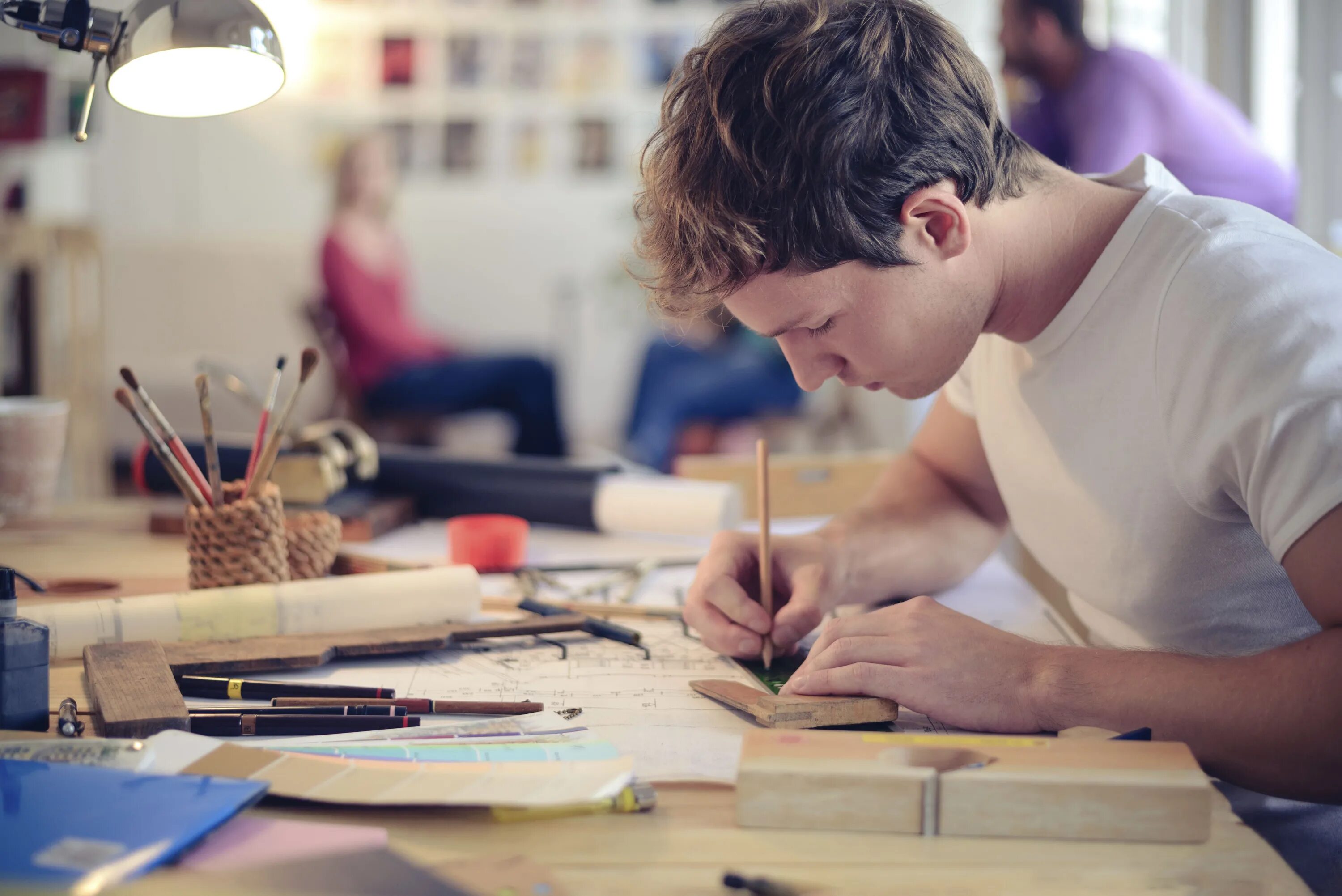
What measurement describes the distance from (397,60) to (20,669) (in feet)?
15.8

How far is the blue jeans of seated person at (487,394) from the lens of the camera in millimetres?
4086

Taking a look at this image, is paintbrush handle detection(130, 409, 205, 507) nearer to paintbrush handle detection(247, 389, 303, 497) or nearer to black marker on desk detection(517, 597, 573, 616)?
paintbrush handle detection(247, 389, 303, 497)

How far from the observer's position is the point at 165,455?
39.6 inches

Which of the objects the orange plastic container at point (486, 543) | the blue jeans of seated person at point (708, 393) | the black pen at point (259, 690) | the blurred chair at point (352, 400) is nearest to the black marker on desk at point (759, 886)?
the black pen at point (259, 690)

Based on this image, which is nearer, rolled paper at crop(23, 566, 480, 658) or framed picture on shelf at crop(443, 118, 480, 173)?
rolled paper at crop(23, 566, 480, 658)

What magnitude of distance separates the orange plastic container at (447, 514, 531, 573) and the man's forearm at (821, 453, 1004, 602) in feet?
1.16

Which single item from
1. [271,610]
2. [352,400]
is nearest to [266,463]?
[271,610]

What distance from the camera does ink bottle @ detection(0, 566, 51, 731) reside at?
699 mm

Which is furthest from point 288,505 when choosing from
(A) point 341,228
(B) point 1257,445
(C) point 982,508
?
(A) point 341,228

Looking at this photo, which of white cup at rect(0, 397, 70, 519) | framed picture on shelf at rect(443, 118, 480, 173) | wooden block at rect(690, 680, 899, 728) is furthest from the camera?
framed picture on shelf at rect(443, 118, 480, 173)

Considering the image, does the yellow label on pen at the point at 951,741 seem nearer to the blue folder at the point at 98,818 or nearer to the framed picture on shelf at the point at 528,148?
the blue folder at the point at 98,818

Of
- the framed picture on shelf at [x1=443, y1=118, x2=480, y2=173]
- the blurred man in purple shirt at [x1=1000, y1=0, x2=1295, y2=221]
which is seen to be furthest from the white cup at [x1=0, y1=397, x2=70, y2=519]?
the framed picture on shelf at [x1=443, y1=118, x2=480, y2=173]

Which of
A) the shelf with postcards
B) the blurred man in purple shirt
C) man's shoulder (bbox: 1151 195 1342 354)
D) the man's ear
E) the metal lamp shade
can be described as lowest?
man's shoulder (bbox: 1151 195 1342 354)

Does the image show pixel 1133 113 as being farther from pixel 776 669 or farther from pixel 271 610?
pixel 271 610
